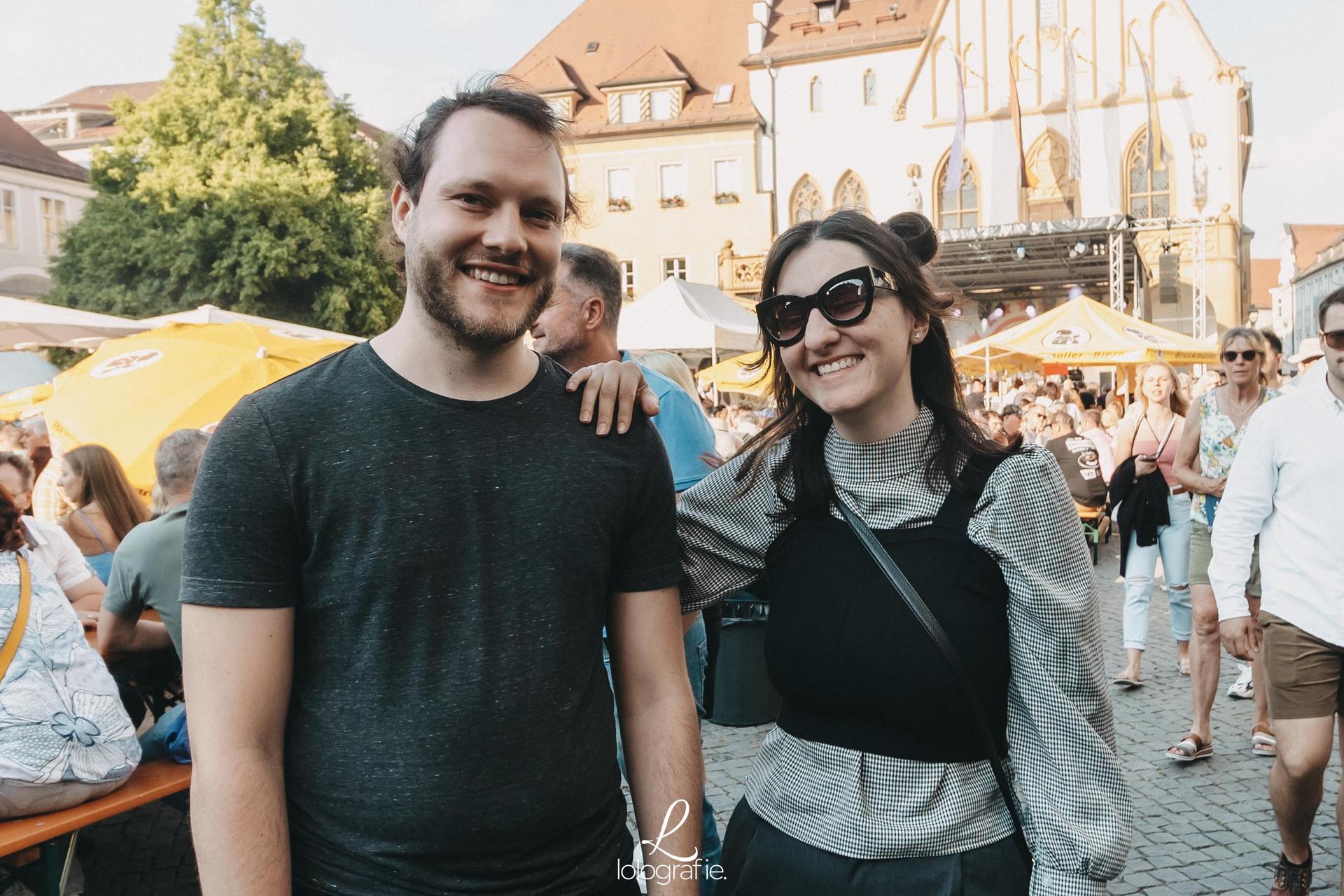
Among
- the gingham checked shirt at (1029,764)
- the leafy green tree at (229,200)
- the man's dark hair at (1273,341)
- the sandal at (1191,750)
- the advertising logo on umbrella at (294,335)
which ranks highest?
the leafy green tree at (229,200)

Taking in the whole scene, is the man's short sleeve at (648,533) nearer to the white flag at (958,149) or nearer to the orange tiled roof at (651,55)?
the white flag at (958,149)

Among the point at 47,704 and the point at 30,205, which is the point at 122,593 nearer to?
the point at 47,704

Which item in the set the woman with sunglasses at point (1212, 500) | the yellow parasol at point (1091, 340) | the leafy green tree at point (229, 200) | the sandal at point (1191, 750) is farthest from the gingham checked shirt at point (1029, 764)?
the leafy green tree at point (229, 200)

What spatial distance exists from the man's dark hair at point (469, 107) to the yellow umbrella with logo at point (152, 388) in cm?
515

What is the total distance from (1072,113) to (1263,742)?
29923 mm

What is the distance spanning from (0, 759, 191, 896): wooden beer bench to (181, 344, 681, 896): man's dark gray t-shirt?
2058 millimetres

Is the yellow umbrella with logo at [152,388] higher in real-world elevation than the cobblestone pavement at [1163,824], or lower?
higher

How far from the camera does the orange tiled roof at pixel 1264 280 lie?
358 feet

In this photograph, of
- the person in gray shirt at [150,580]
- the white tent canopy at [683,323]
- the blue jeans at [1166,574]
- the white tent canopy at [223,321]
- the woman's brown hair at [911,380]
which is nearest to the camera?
the woman's brown hair at [911,380]

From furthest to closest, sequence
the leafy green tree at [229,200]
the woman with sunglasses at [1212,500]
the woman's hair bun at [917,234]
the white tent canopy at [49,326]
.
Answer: the leafy green tree at [229,200]
the white tent canopy at [49,326]
the woman with sunglasses at [1212,500]
the woman's hair bun at [917,234]

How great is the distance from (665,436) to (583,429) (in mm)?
1765

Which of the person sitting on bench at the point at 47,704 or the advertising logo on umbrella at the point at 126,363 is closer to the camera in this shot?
the person sitting on bench at the point at 47,704

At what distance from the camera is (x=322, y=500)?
166 cm

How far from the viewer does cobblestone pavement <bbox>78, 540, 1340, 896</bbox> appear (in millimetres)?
4402
